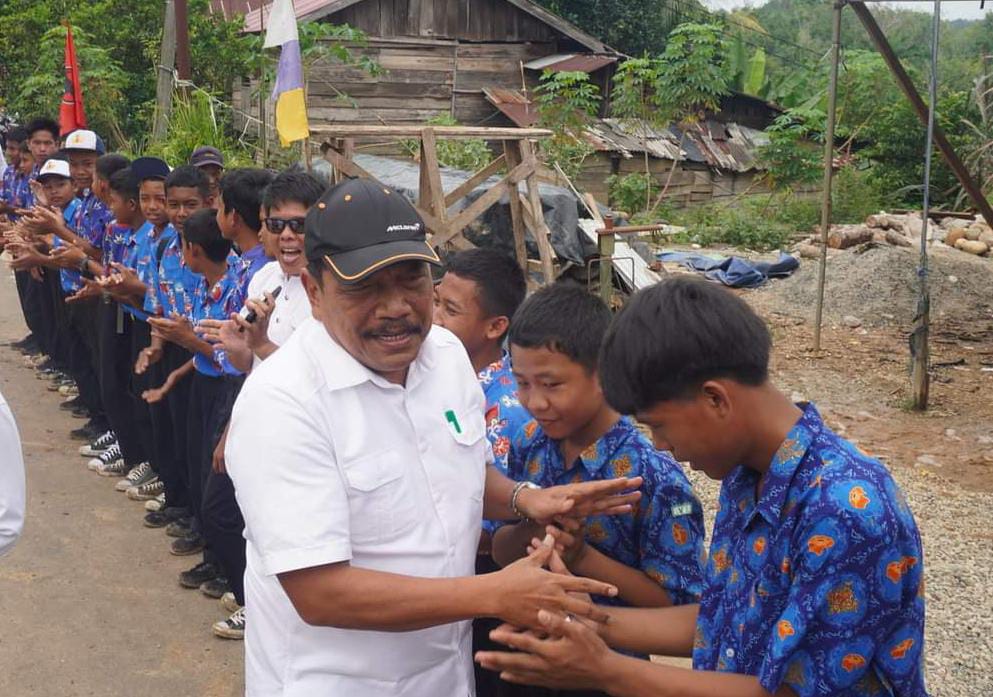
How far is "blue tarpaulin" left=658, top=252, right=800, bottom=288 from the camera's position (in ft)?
39.7

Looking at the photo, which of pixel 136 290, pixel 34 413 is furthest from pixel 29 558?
pixel 34 413

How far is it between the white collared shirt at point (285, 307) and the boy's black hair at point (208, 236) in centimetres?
78

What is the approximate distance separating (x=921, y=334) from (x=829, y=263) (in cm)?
484

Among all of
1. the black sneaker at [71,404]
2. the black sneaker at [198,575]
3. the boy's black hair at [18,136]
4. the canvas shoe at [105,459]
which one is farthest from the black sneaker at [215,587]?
the boy's black hair at [18,136]

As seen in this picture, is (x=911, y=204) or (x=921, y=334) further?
(x=911, y=204)

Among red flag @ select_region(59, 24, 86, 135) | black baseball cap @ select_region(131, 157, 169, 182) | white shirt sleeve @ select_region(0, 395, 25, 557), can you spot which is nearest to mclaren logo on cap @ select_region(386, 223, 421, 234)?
white shirt sleeve @ select_region(0, 395, 25, 557)

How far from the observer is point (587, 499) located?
2.11m

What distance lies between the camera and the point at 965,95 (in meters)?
17.8

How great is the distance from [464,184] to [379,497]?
685cm

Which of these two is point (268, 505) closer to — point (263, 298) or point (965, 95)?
point (263, 298)

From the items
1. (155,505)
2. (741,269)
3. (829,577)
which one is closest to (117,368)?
(155,505)

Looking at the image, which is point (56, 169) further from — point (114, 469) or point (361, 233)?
point (361, 233)

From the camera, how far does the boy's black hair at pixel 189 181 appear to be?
5113 millimetres

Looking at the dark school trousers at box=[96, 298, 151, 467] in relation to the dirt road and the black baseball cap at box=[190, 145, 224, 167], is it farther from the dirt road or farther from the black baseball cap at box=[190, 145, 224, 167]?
the black baseball cap at box=[190, 145, 224, 167]
